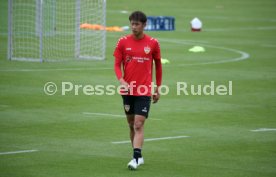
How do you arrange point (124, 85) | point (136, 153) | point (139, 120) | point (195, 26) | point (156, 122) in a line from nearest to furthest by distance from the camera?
point (136, 153) < point (124, 85) < point (139, 120) < point (156, 122) < point (195, 26)

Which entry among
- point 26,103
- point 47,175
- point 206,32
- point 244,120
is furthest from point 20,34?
point 47,175

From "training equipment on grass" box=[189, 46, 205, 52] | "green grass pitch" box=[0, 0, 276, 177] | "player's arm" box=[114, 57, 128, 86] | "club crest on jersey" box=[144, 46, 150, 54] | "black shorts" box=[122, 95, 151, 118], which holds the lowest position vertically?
"green grass pitch" box=[0, 0, 276, 177]

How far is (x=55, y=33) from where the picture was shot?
36.0 m

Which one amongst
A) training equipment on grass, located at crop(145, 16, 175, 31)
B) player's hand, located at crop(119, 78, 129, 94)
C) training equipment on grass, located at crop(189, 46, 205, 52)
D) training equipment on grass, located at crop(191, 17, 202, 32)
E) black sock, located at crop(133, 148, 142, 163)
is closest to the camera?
black sock, located at crop(133, 148, 142, 163)

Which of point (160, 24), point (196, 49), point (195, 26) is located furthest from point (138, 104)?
point (195, 26)

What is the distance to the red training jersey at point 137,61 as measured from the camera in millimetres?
13375

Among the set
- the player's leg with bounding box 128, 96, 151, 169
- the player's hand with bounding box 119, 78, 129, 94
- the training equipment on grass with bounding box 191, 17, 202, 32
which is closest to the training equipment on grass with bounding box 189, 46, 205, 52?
the training equipment on grass with bounding box 191, 17, 202, 32

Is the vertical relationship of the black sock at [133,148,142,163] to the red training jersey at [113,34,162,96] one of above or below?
below

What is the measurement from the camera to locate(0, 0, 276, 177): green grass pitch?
1322 cm

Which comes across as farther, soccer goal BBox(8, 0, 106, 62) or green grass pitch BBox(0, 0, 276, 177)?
soccer goal BBox(8, 0, 106, 62)

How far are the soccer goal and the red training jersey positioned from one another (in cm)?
1572

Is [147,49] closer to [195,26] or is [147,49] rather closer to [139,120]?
[139,120]

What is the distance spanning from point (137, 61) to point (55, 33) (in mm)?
22970

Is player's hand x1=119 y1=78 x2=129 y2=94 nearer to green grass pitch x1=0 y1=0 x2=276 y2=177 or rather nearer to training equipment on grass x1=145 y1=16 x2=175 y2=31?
green grass pitch x1=0 y1=0 x2=276 y2=177
